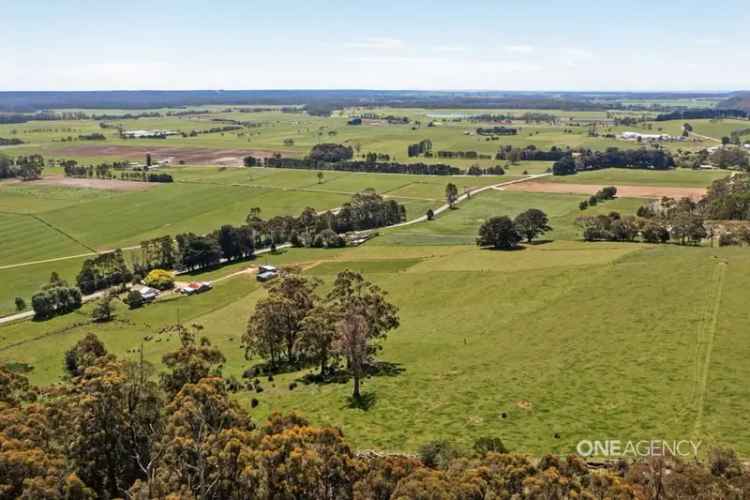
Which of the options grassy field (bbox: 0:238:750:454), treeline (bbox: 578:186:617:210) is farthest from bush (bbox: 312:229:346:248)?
treeline (bbox: 578:186:617:210)

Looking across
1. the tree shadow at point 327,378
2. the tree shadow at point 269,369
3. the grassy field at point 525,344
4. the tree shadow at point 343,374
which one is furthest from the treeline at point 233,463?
the tree shadow at point 269,369

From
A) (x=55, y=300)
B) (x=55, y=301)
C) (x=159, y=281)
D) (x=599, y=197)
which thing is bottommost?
(x=55, y=301)

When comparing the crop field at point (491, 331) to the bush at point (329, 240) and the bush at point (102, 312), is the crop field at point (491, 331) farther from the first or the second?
the bush at point (329, 240)

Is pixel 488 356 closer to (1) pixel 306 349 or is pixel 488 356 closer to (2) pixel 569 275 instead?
(1) pixel 306 349

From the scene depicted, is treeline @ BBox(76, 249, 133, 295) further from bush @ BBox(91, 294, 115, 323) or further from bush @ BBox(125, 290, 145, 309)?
bush @ BBox(91, 294, 115, 323)

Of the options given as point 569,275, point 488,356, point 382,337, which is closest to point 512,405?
point 488,356

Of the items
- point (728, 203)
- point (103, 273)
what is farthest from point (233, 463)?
point (728, 203)

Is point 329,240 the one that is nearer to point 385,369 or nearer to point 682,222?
point 682,222
